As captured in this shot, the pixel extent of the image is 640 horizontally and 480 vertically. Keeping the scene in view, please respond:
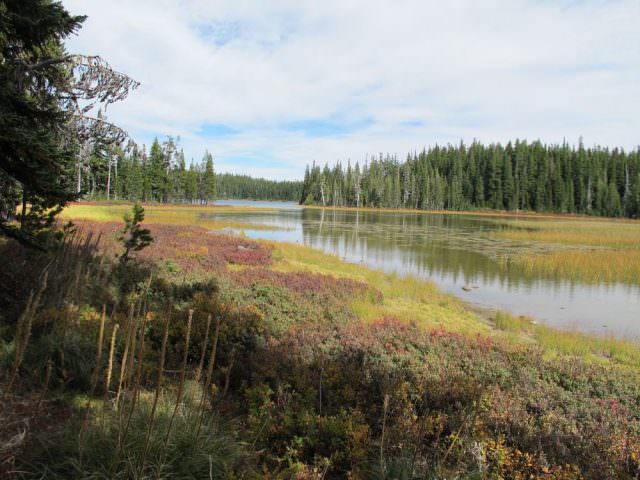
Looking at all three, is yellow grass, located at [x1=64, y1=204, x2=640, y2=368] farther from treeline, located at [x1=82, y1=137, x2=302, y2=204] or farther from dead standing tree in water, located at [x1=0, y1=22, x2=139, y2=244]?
treeline, located at [x1=82, y1=137, x2=302, y2=204]

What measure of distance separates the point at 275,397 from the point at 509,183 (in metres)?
125

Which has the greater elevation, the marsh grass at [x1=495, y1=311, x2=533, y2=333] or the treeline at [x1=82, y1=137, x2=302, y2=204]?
the treeline at [x1=82, y1=137, x2=302, y2=204]

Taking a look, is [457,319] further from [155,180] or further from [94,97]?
[155,180]

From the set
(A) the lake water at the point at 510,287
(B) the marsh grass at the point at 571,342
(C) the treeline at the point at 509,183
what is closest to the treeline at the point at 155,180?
(C) the treeline at the point at 509,183

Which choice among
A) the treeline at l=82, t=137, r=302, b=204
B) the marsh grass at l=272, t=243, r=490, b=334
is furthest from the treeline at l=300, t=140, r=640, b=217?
the marsh grass at l=272, t=243, r=490, b=334

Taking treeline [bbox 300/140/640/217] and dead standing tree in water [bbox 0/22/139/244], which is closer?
dead standing tree in water [bbox 0/22/139/244]

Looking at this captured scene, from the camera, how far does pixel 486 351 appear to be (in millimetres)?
6543

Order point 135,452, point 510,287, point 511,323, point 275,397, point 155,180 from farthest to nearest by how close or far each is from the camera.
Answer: point 155,180
point 510,287
point 511,323
point 275,397
point 135,452

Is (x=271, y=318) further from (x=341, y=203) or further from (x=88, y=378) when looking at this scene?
(x=341, y=203)

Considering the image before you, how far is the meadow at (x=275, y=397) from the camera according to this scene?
2895 mm

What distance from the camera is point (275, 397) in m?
4.82

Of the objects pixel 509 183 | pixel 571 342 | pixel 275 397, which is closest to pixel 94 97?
pixel 275 397

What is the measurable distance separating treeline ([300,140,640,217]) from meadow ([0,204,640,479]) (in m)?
115

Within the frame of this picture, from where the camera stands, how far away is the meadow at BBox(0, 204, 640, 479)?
289 centimetres
